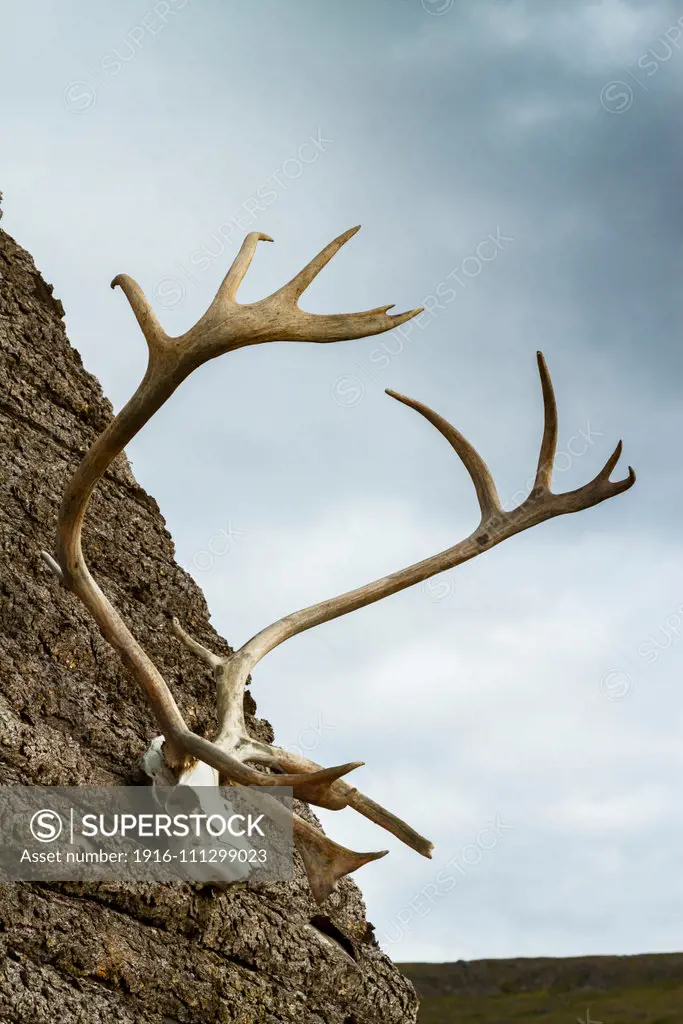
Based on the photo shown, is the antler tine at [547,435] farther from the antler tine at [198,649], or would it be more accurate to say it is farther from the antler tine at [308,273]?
the antler tine at [198,649]

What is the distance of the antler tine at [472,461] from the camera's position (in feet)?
15.9

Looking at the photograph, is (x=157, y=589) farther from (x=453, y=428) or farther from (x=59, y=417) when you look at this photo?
(x=453, y=428)

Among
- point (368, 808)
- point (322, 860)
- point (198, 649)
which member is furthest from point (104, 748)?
point (368, 808)

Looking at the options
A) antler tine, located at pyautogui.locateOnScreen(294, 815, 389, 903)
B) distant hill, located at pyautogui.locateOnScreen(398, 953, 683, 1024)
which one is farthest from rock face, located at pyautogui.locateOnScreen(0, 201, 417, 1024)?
distant hill, located at pyautogui.locateOnScreen(398, 953, 683, 1024)

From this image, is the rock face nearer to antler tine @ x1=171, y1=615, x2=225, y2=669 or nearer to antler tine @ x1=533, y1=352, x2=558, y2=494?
antler tine @ x1=171, y1=615, x2=225, y2=669

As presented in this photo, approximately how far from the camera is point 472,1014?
22.4 m

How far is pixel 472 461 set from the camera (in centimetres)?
493

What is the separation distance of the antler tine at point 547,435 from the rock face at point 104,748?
184 cm

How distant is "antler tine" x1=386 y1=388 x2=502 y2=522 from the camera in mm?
4836

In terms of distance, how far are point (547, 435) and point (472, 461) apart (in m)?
0.38

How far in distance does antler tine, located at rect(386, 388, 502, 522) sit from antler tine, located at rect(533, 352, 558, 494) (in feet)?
0.73

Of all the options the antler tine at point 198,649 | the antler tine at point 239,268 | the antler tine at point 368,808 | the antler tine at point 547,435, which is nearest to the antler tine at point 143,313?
the antler tine at point 239,268

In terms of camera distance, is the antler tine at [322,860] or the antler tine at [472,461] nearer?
the antler tine at [322,860]

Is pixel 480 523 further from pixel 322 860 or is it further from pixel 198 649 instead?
pixel 322 860
